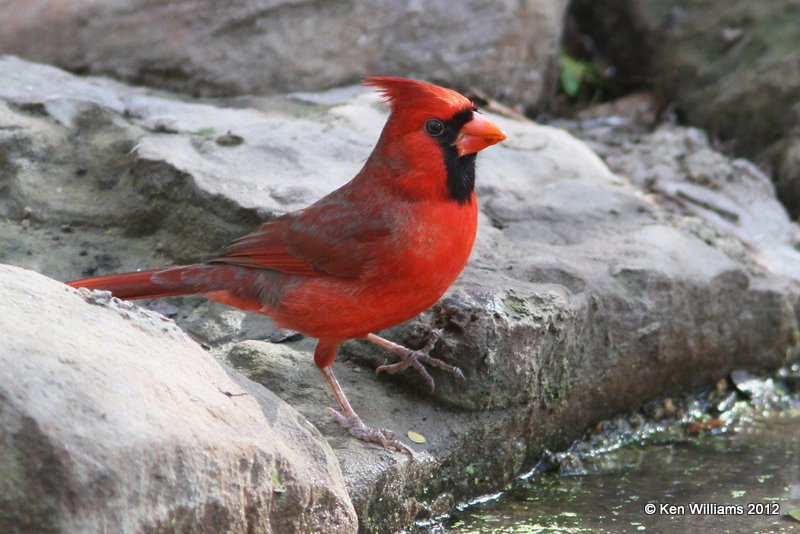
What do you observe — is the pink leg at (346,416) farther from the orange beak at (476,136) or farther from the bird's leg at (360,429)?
the orange beak at (476,136)

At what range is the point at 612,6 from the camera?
7.82m

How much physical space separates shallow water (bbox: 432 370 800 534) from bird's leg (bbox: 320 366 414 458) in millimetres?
328

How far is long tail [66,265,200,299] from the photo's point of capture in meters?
3.92

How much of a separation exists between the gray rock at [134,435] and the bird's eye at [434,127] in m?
1.17

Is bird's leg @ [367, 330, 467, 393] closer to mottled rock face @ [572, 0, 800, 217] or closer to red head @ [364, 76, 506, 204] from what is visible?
red head @ [364, 76, 506, 204]

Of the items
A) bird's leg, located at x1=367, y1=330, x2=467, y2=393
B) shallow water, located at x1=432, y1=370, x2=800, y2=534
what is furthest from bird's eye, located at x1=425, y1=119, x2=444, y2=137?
shallow water, located at x1=432, y1=370, x2=800, y2=534

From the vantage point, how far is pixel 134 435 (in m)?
2.46

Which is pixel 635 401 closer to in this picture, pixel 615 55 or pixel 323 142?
pixel 323 142

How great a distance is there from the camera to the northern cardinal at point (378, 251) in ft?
12.2

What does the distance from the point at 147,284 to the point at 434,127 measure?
3.91ft

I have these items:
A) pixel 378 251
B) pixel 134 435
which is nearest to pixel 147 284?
pixel 378 251

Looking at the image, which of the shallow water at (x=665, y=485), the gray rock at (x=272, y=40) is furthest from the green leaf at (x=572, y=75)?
the shallow water at (x=665, y=485)

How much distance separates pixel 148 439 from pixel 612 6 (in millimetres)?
6186

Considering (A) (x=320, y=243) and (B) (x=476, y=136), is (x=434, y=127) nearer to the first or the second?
(B) (x=476, y=136)
